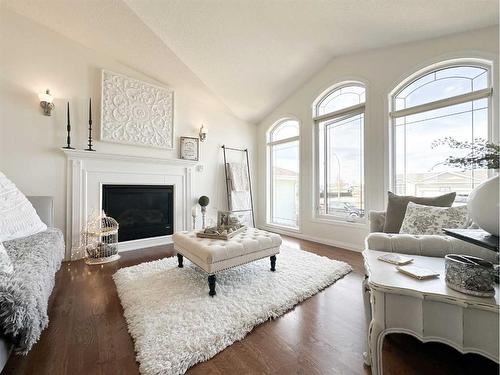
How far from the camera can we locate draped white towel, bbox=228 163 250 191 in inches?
175

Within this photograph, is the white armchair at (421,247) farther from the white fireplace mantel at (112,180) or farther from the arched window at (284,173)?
the white fireplace mantel at (112,180)

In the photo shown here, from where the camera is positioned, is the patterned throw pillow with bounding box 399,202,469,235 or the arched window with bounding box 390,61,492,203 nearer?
the patterned throw pillow with bounding box 399,202,469,235

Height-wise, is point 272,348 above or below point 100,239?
below

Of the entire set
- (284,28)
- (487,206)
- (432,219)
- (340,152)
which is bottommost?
(432,219)

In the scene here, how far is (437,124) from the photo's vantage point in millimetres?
2730

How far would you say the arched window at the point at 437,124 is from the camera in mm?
2461

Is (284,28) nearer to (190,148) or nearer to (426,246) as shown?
(190,148)

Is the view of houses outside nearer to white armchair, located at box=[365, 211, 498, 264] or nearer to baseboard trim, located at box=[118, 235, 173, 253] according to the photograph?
baseboard trim, located at box=[118, 235, 173, 253]

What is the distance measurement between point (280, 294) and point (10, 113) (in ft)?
12.1

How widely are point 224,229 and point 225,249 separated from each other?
406mm

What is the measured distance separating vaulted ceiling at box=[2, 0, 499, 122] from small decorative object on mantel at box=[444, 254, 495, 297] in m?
2.51

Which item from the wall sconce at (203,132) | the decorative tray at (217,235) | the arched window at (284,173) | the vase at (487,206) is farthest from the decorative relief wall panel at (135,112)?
the vase at (487,206)

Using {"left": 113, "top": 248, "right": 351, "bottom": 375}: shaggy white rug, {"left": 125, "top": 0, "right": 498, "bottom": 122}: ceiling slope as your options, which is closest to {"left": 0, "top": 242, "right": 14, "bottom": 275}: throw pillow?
{"left": 113, "top": 248, "right": 351, "bottom": 375}: shaggy white rug

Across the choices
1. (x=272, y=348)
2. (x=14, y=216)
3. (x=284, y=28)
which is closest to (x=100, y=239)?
(x=14, y=216)
